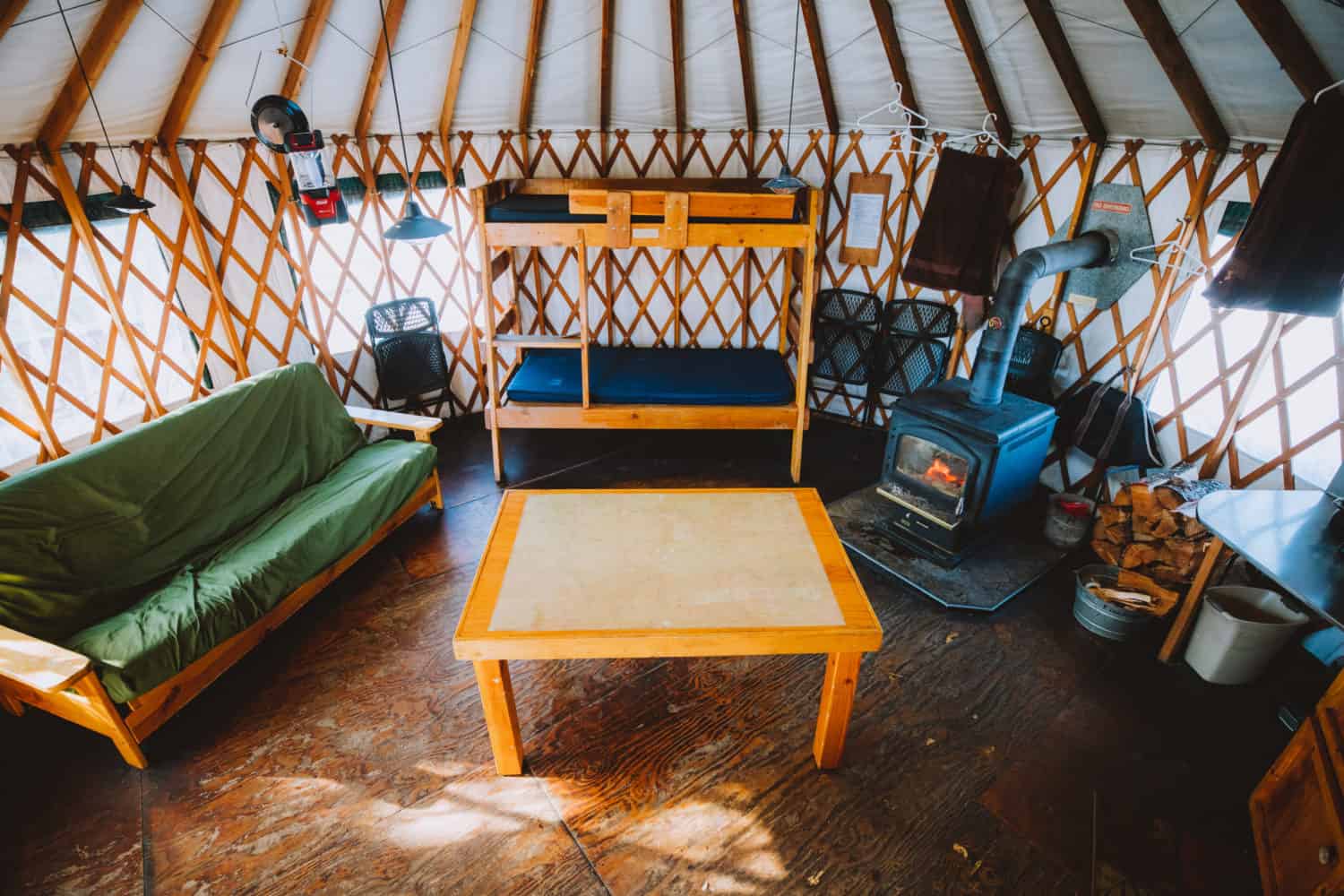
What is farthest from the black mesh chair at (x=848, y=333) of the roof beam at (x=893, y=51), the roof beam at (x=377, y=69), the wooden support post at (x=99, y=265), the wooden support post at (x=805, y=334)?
the wooden support post at (x=99, y=265)

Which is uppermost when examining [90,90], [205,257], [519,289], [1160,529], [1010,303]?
[90,90]

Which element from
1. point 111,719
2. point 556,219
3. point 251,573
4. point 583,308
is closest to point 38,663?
point 111,719

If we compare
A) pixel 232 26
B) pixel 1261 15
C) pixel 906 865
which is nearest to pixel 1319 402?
pixel 1261 15

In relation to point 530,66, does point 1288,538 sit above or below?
below

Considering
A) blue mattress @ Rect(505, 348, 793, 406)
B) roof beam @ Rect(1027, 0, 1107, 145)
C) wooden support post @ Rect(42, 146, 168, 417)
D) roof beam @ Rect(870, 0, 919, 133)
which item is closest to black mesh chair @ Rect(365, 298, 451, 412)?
blue mattress @ Rect(505, 348, 793, 406)

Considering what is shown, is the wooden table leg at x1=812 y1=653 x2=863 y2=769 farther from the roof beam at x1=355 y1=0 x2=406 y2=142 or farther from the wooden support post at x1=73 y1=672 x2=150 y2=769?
→ the roof beam at x1=355 y1=0 x2=406 y2=142

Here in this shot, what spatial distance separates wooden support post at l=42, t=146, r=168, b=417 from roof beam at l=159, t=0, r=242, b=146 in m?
0.50

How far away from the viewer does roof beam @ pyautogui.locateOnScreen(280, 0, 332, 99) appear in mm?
3088

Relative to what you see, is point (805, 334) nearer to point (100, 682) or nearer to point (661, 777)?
point (661, 777)

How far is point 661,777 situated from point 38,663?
194 centimetres

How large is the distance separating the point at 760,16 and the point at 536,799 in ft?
13.0

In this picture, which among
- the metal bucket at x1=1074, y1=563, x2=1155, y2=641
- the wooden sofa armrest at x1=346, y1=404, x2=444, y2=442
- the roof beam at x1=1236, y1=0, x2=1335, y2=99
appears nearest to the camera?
the roof beam at x1=1236, y1=0, x2=1335, y2=99

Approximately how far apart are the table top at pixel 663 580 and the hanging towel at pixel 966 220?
199 cm

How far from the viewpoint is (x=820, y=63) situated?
380 centimetres
